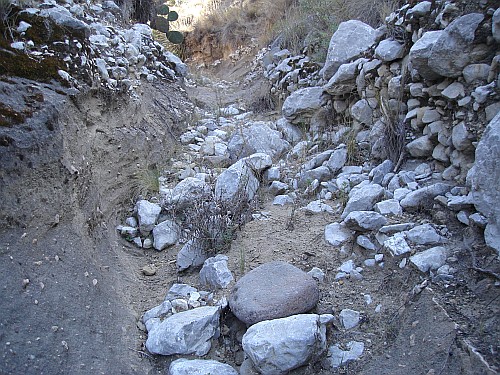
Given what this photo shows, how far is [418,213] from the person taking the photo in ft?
8.20

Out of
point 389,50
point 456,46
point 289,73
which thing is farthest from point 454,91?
point 289,73

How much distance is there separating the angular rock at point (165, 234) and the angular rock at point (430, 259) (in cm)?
149

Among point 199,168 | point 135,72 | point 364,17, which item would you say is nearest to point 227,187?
point 199,168

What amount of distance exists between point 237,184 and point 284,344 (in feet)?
4.90

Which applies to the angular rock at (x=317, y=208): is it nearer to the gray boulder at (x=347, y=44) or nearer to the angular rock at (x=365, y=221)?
the angular rock at (x=365, y=221)

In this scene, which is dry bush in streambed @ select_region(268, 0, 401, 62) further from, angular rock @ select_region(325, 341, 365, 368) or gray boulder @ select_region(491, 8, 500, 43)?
angular rock @ select_region(325, 341, 365, 368)

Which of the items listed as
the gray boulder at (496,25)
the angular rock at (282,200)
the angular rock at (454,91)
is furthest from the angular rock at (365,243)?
the gray boulder at (496,25)

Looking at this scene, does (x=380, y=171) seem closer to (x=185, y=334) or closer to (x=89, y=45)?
(x=185, y=334)

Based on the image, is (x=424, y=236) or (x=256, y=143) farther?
(x=256, y=143)

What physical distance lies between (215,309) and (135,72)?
2867 millimetres

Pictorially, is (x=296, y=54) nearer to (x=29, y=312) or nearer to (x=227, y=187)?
(x=227, y=187)

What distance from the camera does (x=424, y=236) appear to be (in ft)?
7.41

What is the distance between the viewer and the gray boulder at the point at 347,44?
4.20 m

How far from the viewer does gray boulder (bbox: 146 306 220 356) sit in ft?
6.72
